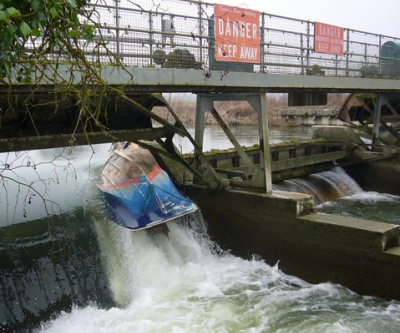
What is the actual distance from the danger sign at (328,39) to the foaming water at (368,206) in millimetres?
4351

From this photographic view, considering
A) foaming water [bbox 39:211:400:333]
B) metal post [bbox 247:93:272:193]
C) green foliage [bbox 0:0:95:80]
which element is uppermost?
green foliage [bbox 0:0:95:80]

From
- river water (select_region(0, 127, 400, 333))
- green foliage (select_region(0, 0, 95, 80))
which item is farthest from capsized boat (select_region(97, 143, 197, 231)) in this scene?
green foliage (select_region(0, 0, 95, 80))

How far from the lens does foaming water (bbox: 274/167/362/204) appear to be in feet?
41.6

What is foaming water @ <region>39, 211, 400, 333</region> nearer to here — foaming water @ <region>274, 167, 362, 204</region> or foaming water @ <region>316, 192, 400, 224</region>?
foaming water @ <region>274, 167, 362, 204</region>

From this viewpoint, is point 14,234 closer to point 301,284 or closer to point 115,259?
point 115,259

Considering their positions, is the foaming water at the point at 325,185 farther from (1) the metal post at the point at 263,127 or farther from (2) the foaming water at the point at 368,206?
(1) the metal post at the point at 263,127

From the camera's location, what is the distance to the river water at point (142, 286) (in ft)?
20.3

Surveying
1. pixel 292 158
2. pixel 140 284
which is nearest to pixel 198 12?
pixel 140 284

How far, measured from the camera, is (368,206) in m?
12.8

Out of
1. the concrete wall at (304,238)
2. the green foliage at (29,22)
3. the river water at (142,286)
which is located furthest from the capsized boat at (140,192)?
the green foliage at (29,22)

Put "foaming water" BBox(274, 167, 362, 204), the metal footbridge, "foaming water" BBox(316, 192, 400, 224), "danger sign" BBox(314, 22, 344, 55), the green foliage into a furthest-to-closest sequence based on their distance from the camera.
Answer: "foaming water" BBox(274, 167, 362, 204) → "foaming water" BBox(316, 192, 400, 224) → "danger sign" BBox(314, 22, 344, 55) → the metal footbridge → the green foliage

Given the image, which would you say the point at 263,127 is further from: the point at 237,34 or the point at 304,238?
the point at 304,238

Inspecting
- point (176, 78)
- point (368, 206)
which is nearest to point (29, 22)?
point (176, 78)

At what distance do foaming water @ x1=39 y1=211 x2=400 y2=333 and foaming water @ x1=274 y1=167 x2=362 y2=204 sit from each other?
14.9 ft
